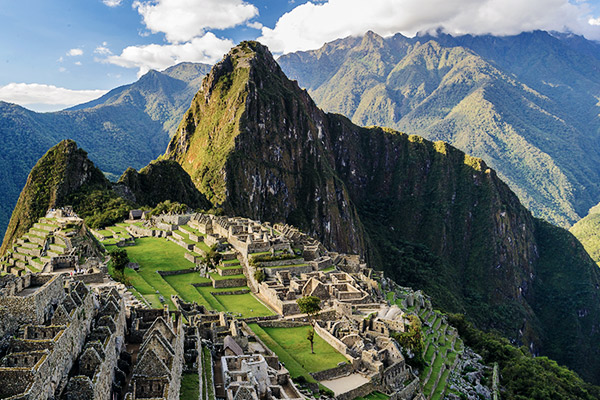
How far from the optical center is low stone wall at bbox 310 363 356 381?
29891mm

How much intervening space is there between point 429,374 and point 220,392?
2371 centimetres

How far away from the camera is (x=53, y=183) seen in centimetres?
9244

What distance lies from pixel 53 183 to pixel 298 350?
3047 inches

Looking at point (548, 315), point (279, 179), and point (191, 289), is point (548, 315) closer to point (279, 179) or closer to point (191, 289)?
point (279, 179)

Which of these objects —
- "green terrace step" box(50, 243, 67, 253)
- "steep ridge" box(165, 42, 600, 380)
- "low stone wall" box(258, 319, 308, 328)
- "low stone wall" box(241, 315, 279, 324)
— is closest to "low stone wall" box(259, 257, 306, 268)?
"low stone wall" box(241, 315, 279, 324)

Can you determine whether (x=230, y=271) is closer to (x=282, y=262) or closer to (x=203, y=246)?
(x=282, y=262)

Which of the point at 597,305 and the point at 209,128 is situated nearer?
the point at 597,305

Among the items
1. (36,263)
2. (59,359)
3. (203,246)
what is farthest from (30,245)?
(59,359)

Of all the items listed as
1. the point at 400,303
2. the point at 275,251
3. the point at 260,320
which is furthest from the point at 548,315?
the point at 260,320

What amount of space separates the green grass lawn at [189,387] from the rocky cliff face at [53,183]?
72.7 metres

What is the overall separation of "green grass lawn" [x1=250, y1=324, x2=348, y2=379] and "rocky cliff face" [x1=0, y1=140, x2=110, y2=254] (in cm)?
A: 6238

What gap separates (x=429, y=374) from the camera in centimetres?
3934

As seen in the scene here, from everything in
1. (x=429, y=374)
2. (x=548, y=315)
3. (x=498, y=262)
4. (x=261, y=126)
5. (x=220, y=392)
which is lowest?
(x=548, y=315)

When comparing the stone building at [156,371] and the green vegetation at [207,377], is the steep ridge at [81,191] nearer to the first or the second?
the green vegetation at [207,377]
